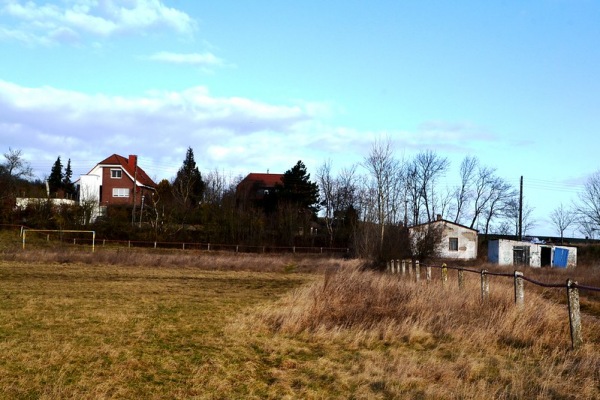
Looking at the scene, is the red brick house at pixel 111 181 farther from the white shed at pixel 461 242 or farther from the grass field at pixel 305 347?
the grass field at pixel 305 347

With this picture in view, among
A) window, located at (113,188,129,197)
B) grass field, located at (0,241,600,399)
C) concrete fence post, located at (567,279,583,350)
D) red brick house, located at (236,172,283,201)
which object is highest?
red brick house, located at (236,172,283,201)

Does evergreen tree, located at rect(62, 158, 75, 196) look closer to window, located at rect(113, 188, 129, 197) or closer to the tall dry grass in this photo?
window, located at rect(113, 188, 129, 197)

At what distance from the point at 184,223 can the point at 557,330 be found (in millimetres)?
47469

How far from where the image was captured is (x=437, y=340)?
864cm

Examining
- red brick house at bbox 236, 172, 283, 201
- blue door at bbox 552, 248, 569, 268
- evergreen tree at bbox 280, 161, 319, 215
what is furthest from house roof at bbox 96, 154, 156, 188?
blue door at bbox 552, 248, 569, 268

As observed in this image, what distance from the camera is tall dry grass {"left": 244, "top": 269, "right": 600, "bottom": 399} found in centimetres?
596

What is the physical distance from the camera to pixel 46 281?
1806 centimetres

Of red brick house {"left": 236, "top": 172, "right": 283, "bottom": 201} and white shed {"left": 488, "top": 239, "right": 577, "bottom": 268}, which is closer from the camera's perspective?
white shed {"left": 488, "top": 239, "right": 577, "bottom": 268}

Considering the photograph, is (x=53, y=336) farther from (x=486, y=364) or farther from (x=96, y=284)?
(x=96, y=284)

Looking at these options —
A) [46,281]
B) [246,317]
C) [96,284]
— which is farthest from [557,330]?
[46,281]

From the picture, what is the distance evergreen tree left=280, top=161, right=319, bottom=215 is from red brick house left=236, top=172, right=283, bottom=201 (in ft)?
21.2

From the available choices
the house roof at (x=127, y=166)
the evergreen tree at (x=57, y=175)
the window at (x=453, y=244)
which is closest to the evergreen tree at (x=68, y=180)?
the evergreen tree at (x=57, y=175)

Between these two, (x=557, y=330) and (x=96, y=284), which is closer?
(x=557, y=330)

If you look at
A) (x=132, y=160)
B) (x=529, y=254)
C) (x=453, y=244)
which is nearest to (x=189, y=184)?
(x=132, y=160)
